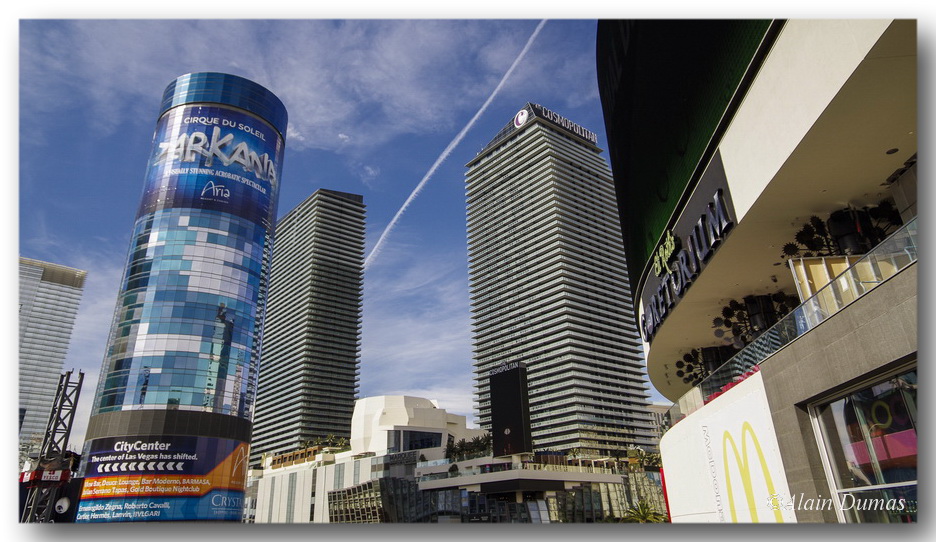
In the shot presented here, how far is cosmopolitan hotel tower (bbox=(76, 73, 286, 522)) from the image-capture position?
128 ft

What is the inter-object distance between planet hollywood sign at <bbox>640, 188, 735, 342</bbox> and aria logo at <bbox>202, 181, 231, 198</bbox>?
3559cm


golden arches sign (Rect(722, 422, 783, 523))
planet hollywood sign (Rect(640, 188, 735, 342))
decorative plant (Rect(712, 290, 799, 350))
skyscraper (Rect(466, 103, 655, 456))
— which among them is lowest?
golden arches sign (Rect(722, 422, 783, 523))

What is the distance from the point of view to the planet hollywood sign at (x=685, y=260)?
12672 mm

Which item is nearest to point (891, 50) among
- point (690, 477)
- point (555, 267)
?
point (690, 477)

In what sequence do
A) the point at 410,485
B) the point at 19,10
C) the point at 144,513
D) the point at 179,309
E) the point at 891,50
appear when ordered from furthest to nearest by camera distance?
the point at 410,485 → the point at 179,309 → the point at 144,513 → the point at 19,10 → the point at 891,50

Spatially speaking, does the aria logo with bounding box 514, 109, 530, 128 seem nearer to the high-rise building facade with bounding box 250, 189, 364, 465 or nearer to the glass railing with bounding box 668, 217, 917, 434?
the high-rise building facade with bounding box 250, 189, 364, 465

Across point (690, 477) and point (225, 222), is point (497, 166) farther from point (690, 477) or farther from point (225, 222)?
point (690, 477)

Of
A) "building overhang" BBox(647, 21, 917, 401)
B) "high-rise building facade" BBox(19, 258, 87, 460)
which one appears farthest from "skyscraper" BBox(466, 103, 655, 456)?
"building overhang" BBox(647, 21, 917, 401)

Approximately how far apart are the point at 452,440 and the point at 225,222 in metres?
64.7

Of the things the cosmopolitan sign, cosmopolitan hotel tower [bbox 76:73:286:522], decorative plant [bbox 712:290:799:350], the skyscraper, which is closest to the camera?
decorative plant [bbox 712:290:799:350]

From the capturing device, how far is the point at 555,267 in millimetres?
140375

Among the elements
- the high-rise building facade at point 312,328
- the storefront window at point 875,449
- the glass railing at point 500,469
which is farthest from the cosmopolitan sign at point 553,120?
the storefront window at point 875,449

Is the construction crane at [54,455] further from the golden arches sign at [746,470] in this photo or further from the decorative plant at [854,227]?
the decorative plant at [854,227]

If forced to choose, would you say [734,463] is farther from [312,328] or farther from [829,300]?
[312,328]
